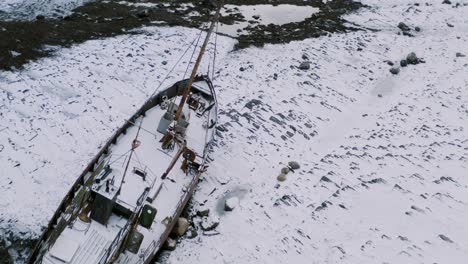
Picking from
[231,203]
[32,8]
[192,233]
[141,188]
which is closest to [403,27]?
[231,203]

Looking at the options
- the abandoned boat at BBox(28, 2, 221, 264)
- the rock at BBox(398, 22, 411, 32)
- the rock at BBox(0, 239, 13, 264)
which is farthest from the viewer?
the rock at BBox(398, 22, 411, 32)

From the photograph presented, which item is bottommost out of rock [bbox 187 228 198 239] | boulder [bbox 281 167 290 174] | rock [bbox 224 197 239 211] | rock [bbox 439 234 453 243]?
rock [bbox 187 228 198 239]

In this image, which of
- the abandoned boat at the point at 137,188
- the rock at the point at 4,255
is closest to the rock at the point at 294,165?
the abandoned boat at the point at 137,188

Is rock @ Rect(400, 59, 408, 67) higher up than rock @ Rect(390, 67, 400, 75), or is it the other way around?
rock @ Rect(400, 59, 408, 67)

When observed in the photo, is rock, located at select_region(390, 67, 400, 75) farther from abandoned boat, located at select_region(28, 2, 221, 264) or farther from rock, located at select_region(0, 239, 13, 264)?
rock, located at select_region(0, 239, 13, 264)

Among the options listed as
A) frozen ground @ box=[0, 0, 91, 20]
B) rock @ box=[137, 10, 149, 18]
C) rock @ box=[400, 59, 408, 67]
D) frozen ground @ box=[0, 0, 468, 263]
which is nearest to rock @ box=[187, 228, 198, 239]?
frozen ground @ box=[0, 0, 468, 263]

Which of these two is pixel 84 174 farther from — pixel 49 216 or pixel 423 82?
pixel 423 82

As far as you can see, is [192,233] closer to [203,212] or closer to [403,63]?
[203,212]

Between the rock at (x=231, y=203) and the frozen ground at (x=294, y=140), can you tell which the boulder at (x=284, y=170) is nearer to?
the frozen ground at (x=294, y=140)
